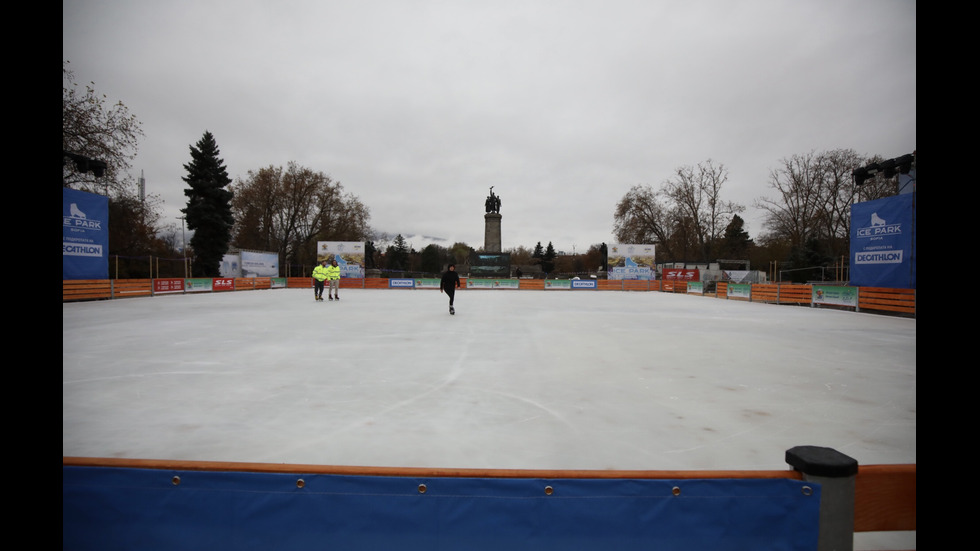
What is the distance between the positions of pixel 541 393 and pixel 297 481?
3551 millimetres

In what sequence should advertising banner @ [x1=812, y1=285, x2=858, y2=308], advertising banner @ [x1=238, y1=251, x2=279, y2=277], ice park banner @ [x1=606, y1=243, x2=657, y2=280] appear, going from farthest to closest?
ice park banner @ [x1=606, y1=243, x2=657, y2=280] → advertising banner @ [x1=238, y1=251, x2=279, y2=277] → advertising banner @ [x1=812, y1=285, x2=858, y2=308]

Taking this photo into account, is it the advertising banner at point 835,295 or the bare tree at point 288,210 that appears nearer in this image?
the advertising banner at point 835,295

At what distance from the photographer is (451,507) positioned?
1349 mm

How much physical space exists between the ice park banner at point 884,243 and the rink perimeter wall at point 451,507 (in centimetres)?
1706

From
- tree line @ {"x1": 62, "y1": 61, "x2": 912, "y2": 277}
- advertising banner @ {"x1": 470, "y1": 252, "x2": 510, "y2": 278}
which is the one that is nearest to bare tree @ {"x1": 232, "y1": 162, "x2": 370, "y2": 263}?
tree line @ {"x1": 62, "y1": 61, "x2": 912, "y2": 277}

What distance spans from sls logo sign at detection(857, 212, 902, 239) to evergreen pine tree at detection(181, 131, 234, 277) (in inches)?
1789

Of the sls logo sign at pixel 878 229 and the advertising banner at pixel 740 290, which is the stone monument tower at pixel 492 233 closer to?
→ the advertising banner at pixel 740 290

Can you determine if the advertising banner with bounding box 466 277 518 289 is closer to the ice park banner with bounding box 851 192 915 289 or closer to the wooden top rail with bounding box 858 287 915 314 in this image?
the ice park banner with bounding box 851 192 915 289

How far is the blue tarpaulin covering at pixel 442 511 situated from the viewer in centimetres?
134

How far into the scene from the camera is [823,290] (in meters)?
17.3

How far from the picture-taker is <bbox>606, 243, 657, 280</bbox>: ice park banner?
37094 millimetres

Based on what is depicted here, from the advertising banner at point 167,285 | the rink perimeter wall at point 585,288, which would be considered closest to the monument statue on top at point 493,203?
the rink perimeter wall at point 585,288
